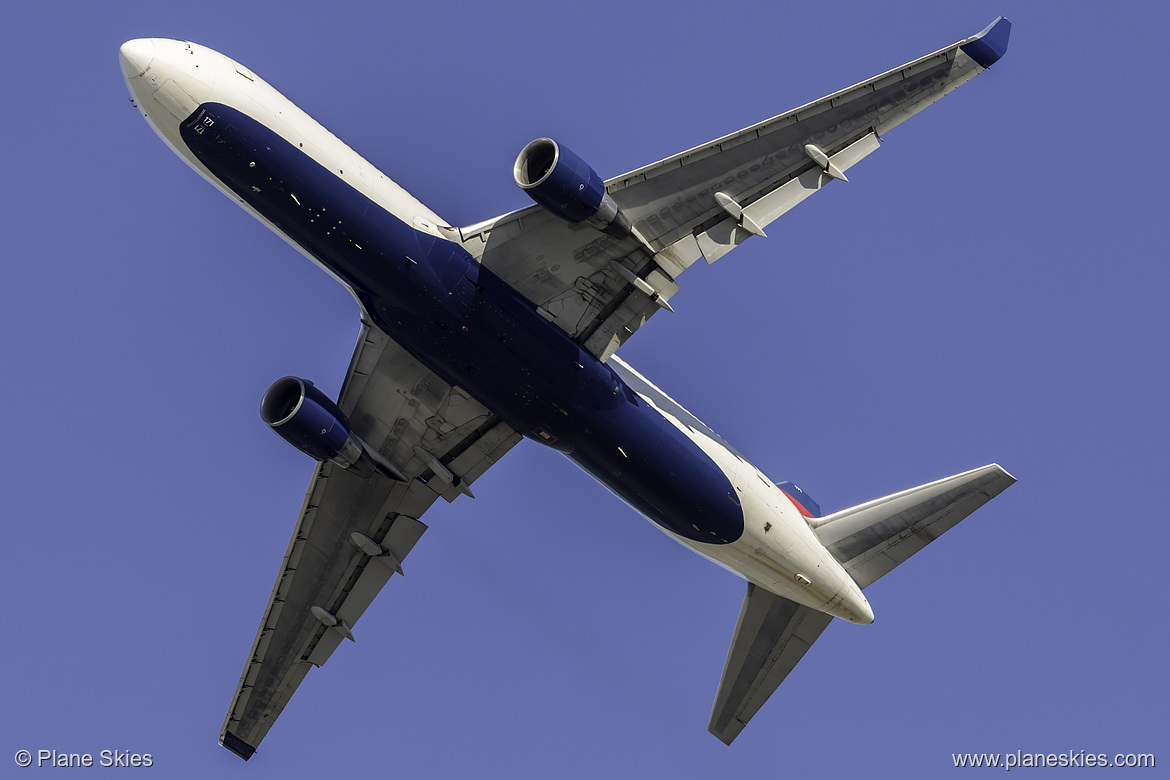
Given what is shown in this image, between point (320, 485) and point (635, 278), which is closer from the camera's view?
point (635, 278)

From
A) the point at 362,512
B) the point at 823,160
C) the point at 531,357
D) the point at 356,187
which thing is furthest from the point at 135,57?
the point at 823,160

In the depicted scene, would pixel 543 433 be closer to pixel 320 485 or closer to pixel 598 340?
pixel 598 340

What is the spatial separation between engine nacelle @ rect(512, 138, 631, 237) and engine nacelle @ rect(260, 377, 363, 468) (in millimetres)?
8801

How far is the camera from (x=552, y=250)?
3459cm

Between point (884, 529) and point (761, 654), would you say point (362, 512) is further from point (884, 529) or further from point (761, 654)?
point (884, 529)

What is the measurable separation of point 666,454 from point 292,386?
10.5 meters

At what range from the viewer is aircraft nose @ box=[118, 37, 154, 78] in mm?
31562

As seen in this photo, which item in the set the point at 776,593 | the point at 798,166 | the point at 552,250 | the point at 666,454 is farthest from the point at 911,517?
the point at 552,250

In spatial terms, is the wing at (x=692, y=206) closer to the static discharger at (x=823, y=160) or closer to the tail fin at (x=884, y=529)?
the static discharger at (x=823, y=160)

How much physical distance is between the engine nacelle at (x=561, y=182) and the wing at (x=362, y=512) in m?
7.38

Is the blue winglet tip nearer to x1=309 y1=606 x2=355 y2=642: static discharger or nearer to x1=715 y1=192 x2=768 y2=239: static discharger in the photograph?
x1=715 y1=192 x2=768 y2=239: static discharger

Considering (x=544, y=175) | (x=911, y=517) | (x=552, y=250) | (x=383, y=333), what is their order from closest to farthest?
1. (x=544, y=175)
2. (x=552, y=250)
3. (x=383, y=333)
4. (x=911, y=517)

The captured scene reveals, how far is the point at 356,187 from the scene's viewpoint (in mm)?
32625

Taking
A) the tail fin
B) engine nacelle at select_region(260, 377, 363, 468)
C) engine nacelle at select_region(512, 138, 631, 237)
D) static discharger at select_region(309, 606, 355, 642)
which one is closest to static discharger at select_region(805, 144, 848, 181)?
engine nacelle at select_region(512, 138, 631, 237)
